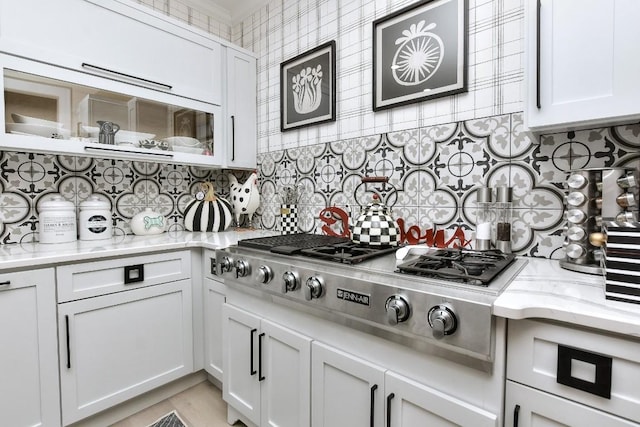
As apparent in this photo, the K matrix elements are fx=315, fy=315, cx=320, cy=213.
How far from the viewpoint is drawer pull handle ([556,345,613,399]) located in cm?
64

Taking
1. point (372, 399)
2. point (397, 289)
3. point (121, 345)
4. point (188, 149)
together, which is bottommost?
point (121, 345)

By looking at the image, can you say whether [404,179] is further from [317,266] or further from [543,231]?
[317,266]

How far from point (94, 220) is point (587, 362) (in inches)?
85.1

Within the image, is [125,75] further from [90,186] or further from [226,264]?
[226,264]

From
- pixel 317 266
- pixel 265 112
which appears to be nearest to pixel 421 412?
pixel 317 266

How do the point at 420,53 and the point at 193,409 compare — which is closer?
the point at 420,53

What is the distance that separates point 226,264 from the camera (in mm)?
1472

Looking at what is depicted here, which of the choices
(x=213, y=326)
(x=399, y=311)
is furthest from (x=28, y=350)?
(x=399, y=311)

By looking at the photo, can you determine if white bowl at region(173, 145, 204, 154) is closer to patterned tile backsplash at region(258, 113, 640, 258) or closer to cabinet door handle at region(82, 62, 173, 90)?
cabinet door handle at region(82, 62, 173, 90)

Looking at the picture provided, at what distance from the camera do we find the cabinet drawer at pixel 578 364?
63 centimetres

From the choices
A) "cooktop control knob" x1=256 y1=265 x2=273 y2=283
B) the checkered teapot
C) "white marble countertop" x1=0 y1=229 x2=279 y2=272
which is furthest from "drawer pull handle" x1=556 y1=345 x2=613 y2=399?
"white marble countertop" x1=0 y1=229 x2=279 y2=272

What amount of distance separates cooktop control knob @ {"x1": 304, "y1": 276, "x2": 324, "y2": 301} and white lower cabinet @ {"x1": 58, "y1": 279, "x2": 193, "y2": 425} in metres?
1.02

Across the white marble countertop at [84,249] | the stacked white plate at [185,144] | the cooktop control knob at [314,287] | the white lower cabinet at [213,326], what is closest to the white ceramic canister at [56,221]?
the white marble countertop at [84,249]

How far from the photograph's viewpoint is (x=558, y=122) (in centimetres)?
97
